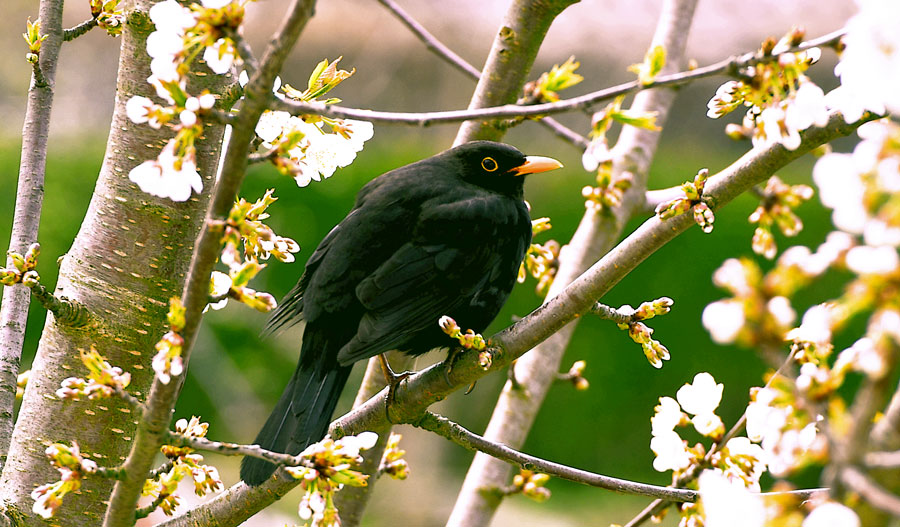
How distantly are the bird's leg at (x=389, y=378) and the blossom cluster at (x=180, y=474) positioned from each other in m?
0.41

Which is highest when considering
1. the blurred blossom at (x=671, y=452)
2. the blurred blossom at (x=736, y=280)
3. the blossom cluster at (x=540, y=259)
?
the blossom cluster at (x=540, y=259)

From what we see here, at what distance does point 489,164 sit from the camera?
9.89ft

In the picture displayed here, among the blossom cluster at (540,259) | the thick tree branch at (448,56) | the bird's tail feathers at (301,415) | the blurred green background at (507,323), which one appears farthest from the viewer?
the blurred green background at (507,323)

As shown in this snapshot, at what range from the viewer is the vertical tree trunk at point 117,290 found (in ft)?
6.16

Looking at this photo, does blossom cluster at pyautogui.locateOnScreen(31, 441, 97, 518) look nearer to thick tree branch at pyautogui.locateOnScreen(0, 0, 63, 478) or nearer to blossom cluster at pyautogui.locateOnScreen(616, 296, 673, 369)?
thick tree branch at pyautogui.locateOnScreen(0, 0, 63, 478)

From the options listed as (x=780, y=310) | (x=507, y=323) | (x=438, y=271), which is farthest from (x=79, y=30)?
(x=507, y=323)

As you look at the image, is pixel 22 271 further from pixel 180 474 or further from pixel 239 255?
pixel 239 255

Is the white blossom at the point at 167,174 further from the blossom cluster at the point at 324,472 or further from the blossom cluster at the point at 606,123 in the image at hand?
the blossom cluster at the point at 606,123

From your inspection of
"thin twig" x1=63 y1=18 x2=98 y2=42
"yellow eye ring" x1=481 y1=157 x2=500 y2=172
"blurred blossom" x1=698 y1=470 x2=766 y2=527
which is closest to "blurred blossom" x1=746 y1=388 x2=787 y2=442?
"blurred blossom" x1=698 y1=470 x2=766 y2=527

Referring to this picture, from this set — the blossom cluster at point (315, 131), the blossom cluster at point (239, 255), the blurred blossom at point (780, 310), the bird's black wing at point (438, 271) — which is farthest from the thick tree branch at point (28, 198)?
the blurred blossom at point (780, 310)

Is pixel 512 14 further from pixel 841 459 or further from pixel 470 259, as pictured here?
pixel 841 459

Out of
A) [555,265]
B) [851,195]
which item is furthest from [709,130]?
[851,195]

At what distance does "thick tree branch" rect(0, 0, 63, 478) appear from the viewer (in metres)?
1.95

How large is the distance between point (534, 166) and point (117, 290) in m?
1.50
